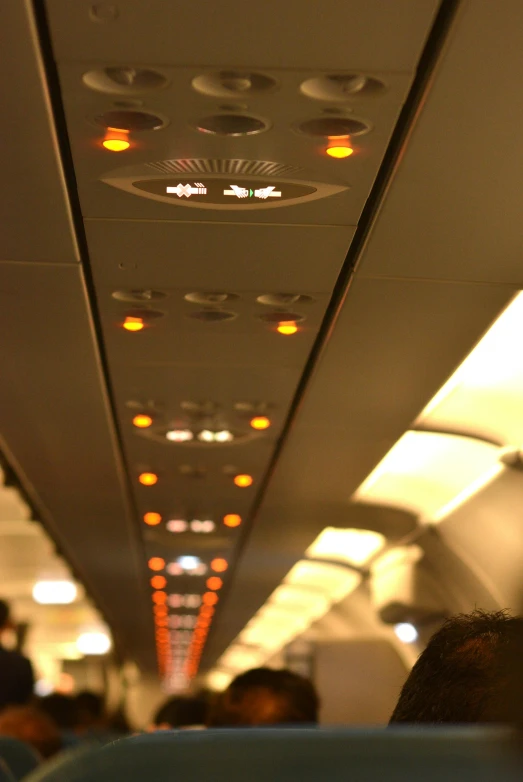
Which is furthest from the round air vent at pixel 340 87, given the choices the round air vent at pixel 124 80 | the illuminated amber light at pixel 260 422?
the illuminated amber light at pixel 260 422

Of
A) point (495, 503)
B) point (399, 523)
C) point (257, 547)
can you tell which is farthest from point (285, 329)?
point (257, 547)

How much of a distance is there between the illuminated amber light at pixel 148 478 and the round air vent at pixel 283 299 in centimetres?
434

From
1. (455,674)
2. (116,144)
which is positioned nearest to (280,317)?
(116,144)

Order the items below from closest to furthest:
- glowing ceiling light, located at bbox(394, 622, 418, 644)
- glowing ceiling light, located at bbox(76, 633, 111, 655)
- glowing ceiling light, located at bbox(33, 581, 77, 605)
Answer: glowing ceiling light, located at bbox(394, 622, 418, 644) < glowing ceiling light, located at bbox(33, 581, 77, 605) < glowing ceiling light, located at bbox(76, 633, 111, 655)

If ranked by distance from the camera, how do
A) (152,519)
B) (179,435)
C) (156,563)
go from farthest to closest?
(156,563)
(152,519)
(179,435)

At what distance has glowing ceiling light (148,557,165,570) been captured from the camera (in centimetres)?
1434

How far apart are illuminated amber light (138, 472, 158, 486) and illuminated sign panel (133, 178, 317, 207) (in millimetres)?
5532

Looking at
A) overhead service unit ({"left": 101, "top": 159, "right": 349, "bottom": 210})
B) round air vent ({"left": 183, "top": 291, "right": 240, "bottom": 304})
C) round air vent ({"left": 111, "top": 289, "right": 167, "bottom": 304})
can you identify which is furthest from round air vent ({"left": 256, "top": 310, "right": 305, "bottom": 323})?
overhead service unit ({"left": 101, "top": 159, "right": 349, "bottom": 210})

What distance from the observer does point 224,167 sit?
418cm

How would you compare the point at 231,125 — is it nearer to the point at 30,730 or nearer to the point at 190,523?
the point at 30,730

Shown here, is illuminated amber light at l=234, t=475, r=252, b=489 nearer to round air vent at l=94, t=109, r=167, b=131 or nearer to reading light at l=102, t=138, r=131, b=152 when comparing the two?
reading light at l=102, t=138, r=131, b=152

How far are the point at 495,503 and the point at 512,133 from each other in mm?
6618

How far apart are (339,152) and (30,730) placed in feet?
13.3

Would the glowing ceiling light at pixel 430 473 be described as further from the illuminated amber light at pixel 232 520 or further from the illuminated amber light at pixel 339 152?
the illuminated amber light at pixel 339 152
